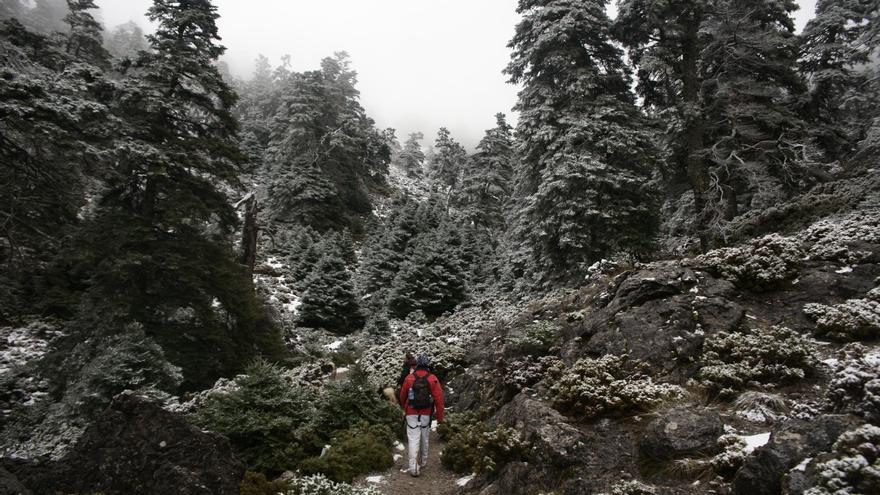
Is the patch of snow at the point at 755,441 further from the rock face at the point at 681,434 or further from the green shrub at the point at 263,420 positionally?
the green shrub at the point at 263,420

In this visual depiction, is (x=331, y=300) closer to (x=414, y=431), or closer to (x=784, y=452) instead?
(x=414, y=431)

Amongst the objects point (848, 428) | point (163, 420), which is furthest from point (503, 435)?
point (163, 420)

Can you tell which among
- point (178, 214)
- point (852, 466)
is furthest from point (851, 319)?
point (178, 214)

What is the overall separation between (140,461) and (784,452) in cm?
791

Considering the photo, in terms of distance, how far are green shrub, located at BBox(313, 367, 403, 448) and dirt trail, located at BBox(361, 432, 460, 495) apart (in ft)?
4.24

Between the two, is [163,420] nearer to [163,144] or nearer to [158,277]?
[158,277]

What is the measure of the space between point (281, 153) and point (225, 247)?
1054 inches

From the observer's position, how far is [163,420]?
670cm

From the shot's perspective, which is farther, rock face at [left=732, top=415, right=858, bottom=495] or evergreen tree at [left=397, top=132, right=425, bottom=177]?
evergreen tree at [left=397, top=132, right=425, bottom=177]

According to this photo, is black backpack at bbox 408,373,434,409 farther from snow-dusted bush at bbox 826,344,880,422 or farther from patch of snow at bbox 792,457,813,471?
snow-dusted bush at bbox 826,344,880,422

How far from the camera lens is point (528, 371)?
33.4 ft

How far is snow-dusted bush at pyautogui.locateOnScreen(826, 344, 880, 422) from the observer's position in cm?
441

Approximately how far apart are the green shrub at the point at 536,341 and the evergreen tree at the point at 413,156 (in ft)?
184

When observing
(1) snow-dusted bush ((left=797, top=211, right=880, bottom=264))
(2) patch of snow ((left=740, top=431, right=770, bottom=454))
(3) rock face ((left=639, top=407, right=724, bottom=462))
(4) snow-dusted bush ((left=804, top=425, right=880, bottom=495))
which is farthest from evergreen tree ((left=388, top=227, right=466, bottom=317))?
(4) snow-dusted bush ((left=804, top=425, right=880, bottom=495))
